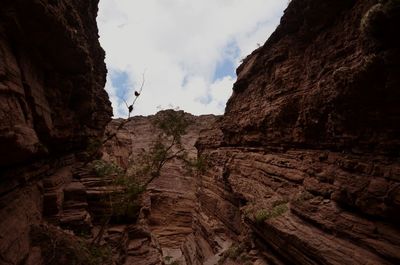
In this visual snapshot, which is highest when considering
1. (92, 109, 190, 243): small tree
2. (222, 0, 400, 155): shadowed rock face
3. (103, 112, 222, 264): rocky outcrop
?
(222, 0, 400, 155): shadowed rock face

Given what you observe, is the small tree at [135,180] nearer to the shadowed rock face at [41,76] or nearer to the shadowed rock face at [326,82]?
the shadowed rock face at [41,76]

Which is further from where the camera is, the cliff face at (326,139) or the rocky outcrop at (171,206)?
the rocky outcrop at (171,206)

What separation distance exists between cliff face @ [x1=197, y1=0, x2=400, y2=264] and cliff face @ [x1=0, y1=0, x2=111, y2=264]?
410 inches

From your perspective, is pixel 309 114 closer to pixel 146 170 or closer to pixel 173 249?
pixel 146 170

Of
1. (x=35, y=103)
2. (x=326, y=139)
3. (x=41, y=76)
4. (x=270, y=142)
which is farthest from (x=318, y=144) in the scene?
(x=41, y=76)

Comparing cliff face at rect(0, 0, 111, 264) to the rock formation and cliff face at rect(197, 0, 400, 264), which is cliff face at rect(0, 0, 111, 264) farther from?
cliff face at rect(197, 0, 400, 264)

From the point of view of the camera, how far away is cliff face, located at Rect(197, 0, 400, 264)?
28.1 feet

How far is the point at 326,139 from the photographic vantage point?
1287cm

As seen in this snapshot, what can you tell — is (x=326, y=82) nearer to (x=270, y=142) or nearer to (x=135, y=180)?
(x=270, y=142)

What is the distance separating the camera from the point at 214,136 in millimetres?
29281

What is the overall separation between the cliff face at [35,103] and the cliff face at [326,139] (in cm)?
1042

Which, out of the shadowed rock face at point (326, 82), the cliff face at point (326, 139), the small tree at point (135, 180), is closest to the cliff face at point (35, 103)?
the small tree at point (135, 180)

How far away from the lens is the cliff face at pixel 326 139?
8555 millimetres

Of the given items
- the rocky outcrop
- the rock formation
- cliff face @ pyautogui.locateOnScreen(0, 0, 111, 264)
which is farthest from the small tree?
the rocky outcrop
